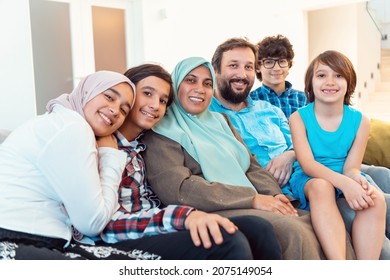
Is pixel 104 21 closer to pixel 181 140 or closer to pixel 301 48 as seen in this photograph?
pixel 301 48

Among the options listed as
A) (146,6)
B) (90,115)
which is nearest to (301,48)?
(146,6)

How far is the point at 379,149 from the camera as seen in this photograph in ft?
7.61

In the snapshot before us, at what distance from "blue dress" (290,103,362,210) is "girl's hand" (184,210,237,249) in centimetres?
64

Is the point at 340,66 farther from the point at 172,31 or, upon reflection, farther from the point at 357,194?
the point at 172,31

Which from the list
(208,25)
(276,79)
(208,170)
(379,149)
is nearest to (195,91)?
(208,170)

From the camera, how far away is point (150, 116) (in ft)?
4.72

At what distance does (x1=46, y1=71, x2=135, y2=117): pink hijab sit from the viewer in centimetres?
→ 124

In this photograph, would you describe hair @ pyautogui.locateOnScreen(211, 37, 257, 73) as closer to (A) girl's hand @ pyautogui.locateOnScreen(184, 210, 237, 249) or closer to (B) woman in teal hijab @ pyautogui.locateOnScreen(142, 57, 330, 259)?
(B) woman in teal hijab @ pyautogui.locateOnScreen(142, 57, 330, 259)

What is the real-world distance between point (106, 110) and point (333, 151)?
883 mm

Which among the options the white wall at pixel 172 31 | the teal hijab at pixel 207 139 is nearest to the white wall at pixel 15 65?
the white wall at pixel 172 31

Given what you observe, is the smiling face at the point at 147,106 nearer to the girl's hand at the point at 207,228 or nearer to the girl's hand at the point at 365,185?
the girl's hand at the point at 207,228

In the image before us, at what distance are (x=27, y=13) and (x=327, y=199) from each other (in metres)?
3.38

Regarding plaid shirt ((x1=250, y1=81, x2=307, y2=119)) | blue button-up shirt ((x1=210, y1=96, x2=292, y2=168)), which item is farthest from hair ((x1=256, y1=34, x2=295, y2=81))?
blue button-up shirt ((x1=210, y1=96, x2=292, y2=168))

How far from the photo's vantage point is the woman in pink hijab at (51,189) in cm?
105
